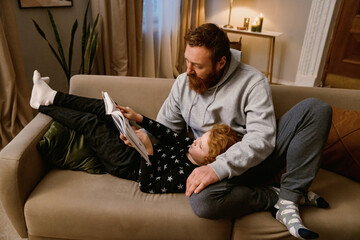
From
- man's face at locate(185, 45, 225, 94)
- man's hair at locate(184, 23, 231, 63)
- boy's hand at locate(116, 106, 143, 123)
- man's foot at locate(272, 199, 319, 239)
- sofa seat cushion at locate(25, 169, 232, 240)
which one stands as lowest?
sofa seat cushion at locate(25, 169, 232, 240)

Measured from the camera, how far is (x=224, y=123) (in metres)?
1.48

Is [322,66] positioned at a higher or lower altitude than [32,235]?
higher

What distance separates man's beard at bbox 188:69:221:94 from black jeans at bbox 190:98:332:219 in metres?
0.41

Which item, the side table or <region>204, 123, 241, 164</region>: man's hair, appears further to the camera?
the side table

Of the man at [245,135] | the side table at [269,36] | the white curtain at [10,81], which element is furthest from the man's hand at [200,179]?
the side table at [269,36]

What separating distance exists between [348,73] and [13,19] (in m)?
3.71

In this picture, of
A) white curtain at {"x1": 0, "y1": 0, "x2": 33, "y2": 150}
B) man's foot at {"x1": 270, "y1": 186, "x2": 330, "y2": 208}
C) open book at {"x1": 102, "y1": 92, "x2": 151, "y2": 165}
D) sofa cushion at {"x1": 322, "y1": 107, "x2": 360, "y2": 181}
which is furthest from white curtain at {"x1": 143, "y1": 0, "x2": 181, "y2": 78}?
man's foot at {"x1": 270, "y1": 186, "x2": 330, "y2": 208}

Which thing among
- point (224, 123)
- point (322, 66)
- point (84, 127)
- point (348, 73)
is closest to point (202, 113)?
point (224, 123)

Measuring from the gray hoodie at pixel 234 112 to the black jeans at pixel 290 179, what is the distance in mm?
67

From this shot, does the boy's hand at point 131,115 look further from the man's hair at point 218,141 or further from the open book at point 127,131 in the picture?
the man's hair at point 218,141

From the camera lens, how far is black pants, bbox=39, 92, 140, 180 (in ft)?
4.49

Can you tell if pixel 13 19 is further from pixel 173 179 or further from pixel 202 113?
pixel 173 179

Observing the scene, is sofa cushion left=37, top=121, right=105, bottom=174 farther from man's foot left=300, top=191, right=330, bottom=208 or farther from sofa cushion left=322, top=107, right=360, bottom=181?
sofa cushion left=322, top=107, right=360, bottom=181

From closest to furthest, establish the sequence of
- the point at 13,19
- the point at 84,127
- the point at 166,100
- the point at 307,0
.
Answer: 1. the point at 84,127
2. the point at 166,100
3. the point at 13,19
4. the point at 307,0
